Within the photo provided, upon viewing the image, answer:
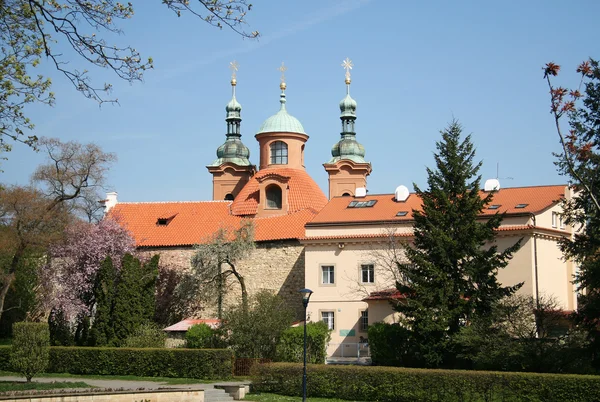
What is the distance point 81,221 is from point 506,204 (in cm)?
2094

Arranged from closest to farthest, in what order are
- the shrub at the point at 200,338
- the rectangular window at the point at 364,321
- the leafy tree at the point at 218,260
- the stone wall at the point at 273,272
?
the shrub at the point at 200,338, the rectangular window at the point at 364,321, the leafy tree at the point at 218,260, the stone wall at the point at 273,272

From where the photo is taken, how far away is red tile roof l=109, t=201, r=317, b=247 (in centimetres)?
4428

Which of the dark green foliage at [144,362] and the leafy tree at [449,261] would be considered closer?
the leafy tree at [449,261]

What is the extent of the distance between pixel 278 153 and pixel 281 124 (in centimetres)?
205

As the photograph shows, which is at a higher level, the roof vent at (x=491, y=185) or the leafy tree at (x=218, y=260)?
the roof vent at (x=491, y=185)

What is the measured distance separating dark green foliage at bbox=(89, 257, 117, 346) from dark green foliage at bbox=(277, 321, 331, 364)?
929 cm

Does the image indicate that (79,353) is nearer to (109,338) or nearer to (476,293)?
(109,338)

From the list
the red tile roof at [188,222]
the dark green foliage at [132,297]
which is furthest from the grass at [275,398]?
the red tile roof at [188,222]

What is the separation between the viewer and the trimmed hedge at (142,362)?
1267 inches

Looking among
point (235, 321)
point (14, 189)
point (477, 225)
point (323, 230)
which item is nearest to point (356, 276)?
point (323, 230)

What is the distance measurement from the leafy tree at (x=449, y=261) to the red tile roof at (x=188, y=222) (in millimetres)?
13279

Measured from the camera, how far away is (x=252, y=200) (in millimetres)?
48562

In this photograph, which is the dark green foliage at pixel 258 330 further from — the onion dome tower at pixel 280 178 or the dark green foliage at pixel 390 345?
the onion dome tower at pixel 280 178

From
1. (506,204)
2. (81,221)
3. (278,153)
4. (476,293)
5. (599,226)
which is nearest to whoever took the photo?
(599,226)
